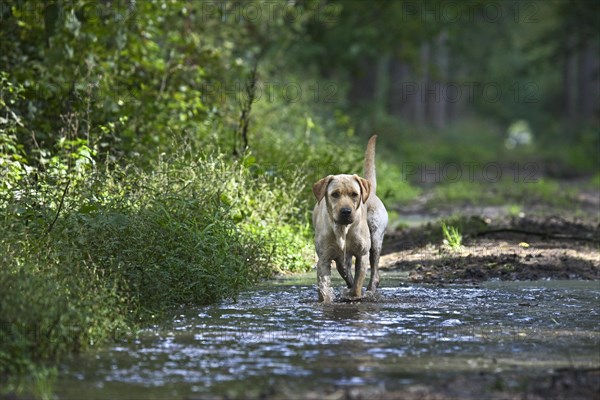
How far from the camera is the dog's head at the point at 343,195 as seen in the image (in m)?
8.94

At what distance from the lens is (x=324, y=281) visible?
9.36 metres

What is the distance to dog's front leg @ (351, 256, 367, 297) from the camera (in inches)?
370

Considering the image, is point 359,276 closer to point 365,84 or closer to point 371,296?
point 371,296

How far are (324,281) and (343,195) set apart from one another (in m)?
0.84

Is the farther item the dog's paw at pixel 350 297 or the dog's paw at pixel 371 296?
the dog's paw at pixel 371 296

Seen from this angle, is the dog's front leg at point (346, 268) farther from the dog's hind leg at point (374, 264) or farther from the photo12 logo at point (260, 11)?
the photo12 logo at point (260, 11)

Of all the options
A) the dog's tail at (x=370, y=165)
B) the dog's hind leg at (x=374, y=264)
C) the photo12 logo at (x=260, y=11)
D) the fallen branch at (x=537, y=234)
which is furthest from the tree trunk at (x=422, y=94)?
Result: the dog's hind leg at (x=374, y=264)

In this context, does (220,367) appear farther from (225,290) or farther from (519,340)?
(225,290)

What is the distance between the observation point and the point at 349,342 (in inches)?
286

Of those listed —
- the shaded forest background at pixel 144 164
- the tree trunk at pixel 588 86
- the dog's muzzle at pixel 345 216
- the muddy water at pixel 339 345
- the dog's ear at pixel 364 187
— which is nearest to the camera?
the muddy water at pixel 339 345

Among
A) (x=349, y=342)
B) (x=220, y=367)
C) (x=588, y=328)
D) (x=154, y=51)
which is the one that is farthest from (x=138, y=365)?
(x=154, y=51)

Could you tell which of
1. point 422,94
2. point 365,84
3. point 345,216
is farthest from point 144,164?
point 422,94

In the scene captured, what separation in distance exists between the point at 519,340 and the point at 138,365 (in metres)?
2.74

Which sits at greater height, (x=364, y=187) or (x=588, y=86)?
(x=588, y=86)
